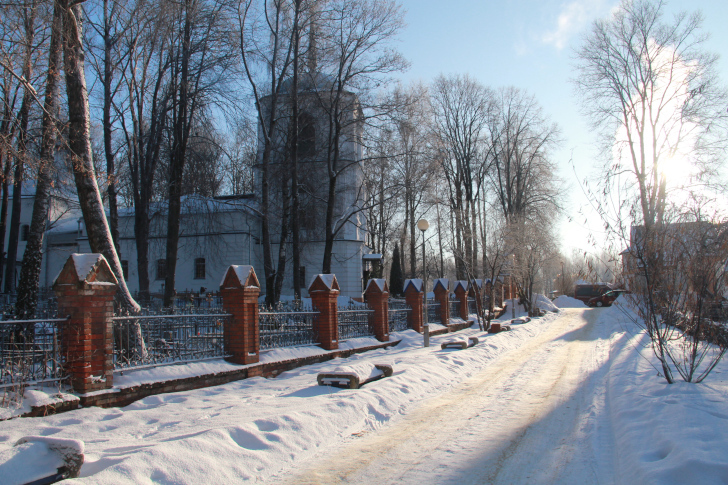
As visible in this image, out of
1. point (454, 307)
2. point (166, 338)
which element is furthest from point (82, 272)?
point (454, 307)

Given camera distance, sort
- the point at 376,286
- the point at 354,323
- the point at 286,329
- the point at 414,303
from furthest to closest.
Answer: the point at 414,303 → the point at 376,286 → the point at 354,323 → the point at 286,329

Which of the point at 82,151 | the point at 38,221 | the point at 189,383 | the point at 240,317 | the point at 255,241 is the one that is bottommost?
the point at 189,383

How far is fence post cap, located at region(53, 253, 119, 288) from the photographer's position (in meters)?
6.43

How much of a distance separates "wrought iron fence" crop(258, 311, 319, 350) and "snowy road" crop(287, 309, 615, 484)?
4089 mm

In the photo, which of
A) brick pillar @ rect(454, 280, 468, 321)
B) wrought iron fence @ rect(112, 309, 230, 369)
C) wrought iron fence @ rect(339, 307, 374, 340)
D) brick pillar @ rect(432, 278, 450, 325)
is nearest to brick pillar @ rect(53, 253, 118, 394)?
wrought iron fence @ rect(112, 309, 230, 369)

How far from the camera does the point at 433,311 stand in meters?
21.1

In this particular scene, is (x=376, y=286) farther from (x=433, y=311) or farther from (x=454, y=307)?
(x=454, y=307)

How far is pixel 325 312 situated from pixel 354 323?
2.13m

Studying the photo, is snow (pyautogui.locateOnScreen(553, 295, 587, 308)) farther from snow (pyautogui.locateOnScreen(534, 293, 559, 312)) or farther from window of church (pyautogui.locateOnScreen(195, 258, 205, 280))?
window of church (pyautogui.locateOnScreen(195, 258, 205, 280))

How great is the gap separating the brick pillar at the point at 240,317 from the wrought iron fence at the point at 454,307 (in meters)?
15.0

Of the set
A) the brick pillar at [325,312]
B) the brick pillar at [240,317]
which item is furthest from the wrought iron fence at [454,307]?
the brick pillar at [240,317]

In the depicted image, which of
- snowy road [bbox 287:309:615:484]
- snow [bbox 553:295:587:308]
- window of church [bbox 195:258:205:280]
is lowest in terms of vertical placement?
snow [bbox 553:295:587:308]

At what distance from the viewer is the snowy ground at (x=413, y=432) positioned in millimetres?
4227

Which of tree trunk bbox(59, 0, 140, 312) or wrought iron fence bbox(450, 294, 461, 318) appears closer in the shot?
tree trunk bbox(59, 0, 140, 312)
